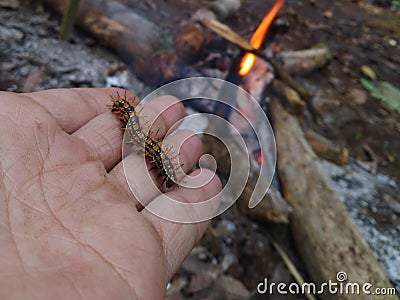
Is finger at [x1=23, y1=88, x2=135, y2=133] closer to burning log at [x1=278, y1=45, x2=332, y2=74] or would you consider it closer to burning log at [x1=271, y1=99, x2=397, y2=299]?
burning log at [x1=271, y1=99, x2=397, y2=299]

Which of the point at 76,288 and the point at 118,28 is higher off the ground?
the point at 76,288

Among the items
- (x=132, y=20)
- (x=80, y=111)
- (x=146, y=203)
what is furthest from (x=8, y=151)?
(x=132, y=20)

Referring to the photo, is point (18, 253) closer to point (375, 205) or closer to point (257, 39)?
point (375, 205)

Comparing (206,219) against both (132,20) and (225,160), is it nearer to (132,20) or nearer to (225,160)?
(225,160)

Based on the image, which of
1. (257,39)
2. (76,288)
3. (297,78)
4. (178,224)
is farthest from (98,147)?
(297,78)

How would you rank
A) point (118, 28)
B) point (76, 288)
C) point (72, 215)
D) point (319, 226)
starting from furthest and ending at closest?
point (118, 28) < point (319, 226) < point (72, 215) < point (76, 288)

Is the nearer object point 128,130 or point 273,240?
point 128,130

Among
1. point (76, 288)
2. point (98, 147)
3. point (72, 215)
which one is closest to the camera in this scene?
point (76, 288)

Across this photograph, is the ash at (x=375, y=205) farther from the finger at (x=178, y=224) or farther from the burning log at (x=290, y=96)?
the finger at (x=178, y=224)

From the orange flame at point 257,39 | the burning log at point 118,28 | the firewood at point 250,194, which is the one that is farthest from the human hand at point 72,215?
the burning log at point 118,28
